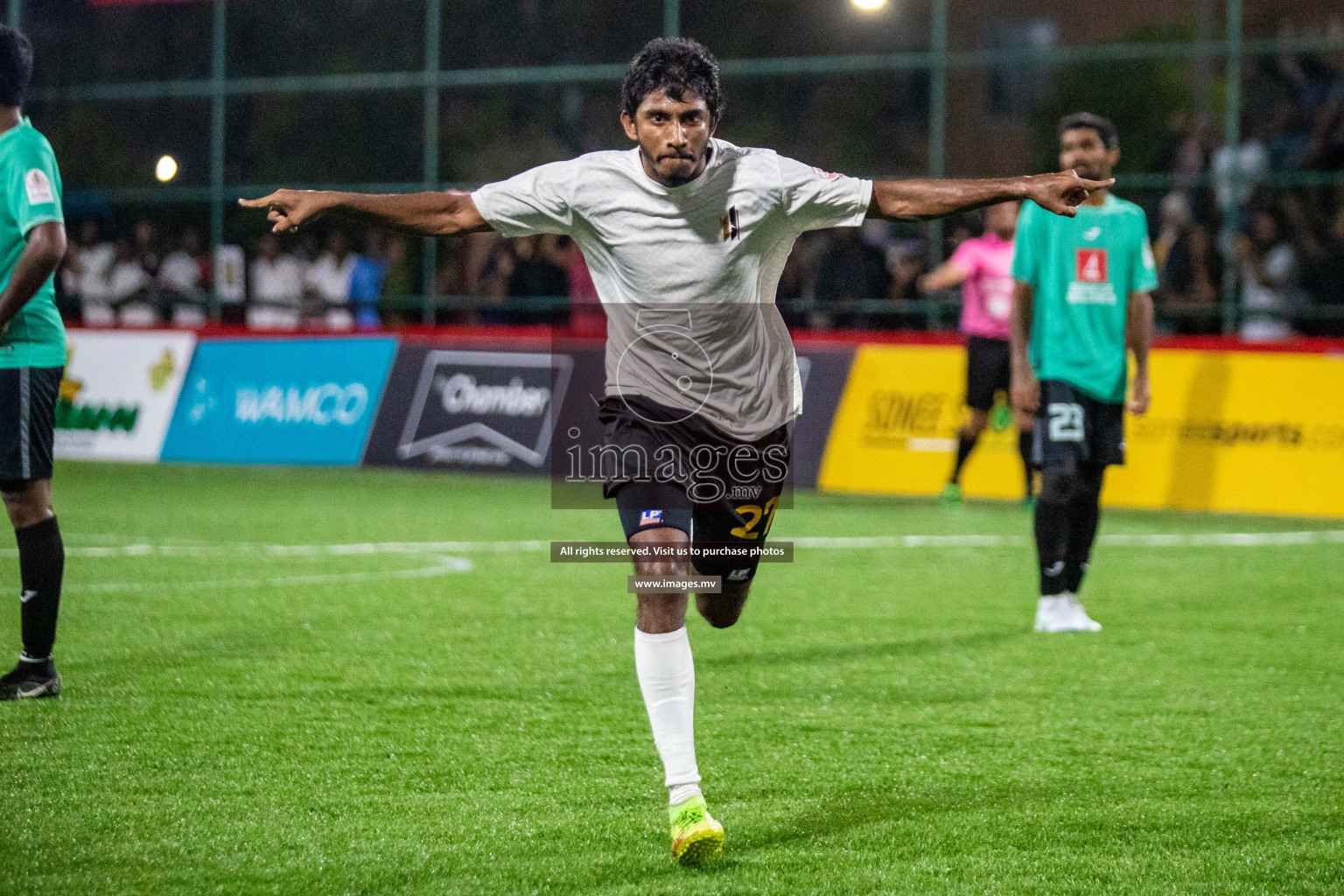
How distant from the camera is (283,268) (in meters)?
21.7

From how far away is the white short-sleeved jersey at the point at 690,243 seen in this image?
477 cm

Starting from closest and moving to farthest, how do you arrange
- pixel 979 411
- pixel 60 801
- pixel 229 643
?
pixel 60 801 < pixel 229 643 < pixel 979 411

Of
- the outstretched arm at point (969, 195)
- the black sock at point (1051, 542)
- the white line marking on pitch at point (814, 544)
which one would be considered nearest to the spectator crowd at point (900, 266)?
the white line marking on pitch at point (814, 544)

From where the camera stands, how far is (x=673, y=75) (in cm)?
466

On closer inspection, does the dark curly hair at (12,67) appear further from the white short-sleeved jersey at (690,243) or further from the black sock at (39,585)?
the white short-sleeved jersey at (690,243)

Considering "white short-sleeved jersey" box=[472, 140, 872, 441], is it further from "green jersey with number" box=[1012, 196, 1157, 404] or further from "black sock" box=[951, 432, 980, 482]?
"black sock" box=[951, 432, 980, 482]

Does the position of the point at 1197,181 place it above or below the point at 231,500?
above

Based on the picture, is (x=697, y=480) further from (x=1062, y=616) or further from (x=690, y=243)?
(x=1062, y=616)

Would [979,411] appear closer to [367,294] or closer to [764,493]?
[764,493]

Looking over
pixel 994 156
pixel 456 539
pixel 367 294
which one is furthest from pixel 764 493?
pixel 994 156

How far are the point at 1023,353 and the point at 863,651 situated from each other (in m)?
1.64

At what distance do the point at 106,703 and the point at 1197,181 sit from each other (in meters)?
14.0

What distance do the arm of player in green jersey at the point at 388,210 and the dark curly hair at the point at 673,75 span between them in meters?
0.53

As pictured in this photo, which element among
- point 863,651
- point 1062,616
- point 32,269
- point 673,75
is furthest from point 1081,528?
point 32,269
